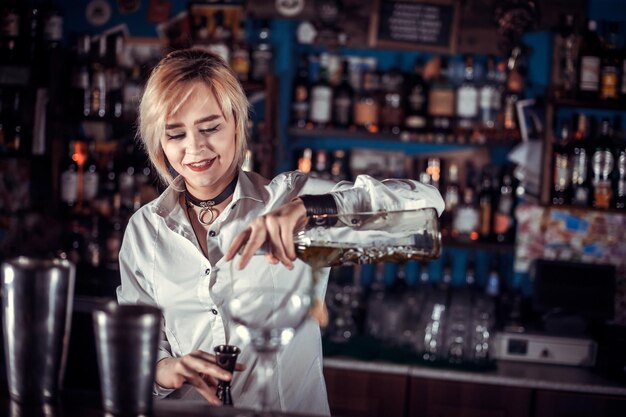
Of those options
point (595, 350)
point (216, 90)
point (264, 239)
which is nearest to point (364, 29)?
point (595, 350)

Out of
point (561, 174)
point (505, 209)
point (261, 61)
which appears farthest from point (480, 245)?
point (261, 61)

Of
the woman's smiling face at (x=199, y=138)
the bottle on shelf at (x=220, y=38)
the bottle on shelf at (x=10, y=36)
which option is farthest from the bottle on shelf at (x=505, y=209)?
the bottle on shelf at (x=10, y=36)

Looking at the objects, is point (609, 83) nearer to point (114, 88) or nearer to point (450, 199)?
point (450, 199)

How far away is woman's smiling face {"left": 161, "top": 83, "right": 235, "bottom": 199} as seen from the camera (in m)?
1.74

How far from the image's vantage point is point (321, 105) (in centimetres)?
369

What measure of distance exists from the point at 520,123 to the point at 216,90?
7.39 feet

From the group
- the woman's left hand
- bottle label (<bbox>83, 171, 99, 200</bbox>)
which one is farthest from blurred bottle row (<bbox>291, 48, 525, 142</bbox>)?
the woman's left hand

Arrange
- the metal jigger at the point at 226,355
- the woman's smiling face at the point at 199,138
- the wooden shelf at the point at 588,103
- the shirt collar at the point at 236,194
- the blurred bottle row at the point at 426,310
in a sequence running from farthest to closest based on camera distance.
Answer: the wooden shelf at the point at 588,103, the blurred bottle row at the point at 426,310, the shirt collar at the point at 236,194, the woman's smiling face at the point at 199,138, the metal jigger at the point at 226,355

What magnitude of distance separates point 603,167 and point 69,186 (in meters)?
2.66

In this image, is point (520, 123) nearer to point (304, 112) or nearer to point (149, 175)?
point (304, 112)

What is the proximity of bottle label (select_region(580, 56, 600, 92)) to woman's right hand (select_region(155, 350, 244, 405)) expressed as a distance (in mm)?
2652

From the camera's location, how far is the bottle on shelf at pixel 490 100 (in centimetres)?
365

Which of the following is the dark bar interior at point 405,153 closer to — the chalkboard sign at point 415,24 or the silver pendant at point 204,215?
the chalkboard sign at point 415,24

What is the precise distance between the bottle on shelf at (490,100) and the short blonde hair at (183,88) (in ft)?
6.77
